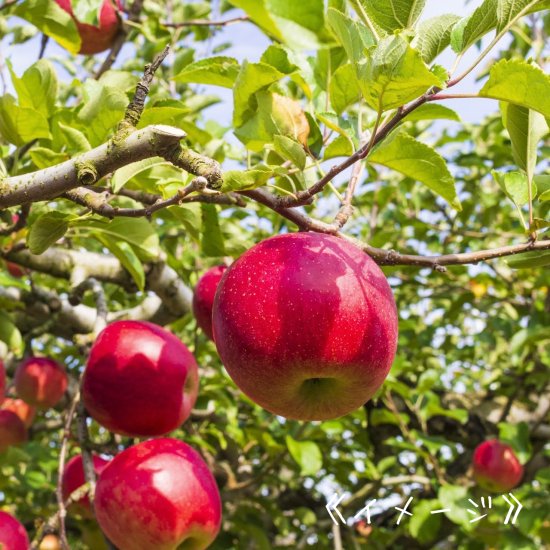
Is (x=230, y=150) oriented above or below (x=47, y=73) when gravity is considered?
below

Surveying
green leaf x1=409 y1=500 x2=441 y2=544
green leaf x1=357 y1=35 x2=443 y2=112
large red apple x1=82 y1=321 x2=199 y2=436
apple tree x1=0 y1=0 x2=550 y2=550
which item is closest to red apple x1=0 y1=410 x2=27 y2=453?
apple tree x1=0 y1=0 x2=550 y2=550

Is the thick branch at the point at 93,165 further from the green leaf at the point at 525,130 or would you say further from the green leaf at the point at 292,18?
the green leaf at the point at 525,130

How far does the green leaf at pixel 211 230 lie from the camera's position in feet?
4.58

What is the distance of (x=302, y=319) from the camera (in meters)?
0.91

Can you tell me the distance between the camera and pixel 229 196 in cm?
103

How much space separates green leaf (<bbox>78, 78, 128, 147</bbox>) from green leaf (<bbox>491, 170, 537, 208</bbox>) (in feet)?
2.16

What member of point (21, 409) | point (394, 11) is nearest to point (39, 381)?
point (21, 409)

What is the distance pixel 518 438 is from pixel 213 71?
210 cm

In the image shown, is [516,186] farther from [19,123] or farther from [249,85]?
[19,123]

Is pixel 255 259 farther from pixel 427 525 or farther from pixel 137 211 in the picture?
pixel 427 525

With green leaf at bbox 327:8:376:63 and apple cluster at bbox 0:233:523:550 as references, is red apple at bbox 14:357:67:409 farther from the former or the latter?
green leaf at bbox 327:8:376:63

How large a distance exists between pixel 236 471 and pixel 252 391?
196 centimetres

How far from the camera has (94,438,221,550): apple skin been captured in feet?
4.39

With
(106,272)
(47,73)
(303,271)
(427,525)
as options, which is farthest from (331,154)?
(427,525)
